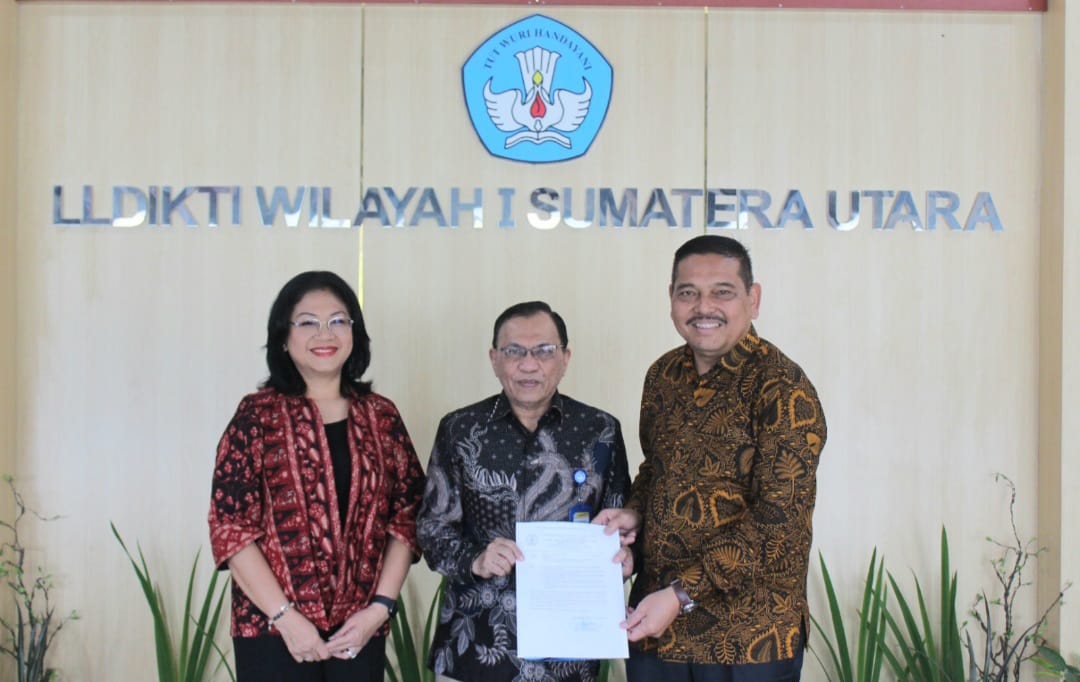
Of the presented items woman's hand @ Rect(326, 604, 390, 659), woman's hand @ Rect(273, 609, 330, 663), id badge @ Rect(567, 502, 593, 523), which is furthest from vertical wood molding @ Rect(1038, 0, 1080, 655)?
woman's hand @ Rect(273, 609, 330, 663)

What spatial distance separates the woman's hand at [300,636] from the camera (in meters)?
2.10

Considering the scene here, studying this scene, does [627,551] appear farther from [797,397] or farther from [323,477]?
[323,477]

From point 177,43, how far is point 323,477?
212 cm

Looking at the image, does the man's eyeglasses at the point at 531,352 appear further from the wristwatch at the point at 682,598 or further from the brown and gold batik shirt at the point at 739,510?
the wristwatch at the point at 682,598

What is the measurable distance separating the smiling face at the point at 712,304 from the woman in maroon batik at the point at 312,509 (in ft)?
2.70

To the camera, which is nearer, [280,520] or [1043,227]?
[280,520]

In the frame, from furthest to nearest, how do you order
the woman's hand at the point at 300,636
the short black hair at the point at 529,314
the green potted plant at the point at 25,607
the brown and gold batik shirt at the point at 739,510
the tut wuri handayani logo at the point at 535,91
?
1. the tut wuri handayani logo at the point at 535,91
2. the green potted plant at the point at 25,607
3. the short black hair at the point at 529,314
4. the woman's hand at the point at 300,636
5. the brown and gold batik shirt at the point at 739,510

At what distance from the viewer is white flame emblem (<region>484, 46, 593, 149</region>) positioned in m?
3.48

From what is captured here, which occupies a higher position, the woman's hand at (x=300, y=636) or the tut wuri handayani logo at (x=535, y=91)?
the tut wuri handayani logo at (x=535, y=91)

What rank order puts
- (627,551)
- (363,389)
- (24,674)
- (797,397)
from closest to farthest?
1. (797,397)
2. (627,551)
3. (363,389)
4. (24,674)

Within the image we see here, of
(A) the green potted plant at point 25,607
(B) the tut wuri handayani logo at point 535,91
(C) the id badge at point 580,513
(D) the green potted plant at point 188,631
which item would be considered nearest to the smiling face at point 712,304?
(C) the id badge at point 580,513

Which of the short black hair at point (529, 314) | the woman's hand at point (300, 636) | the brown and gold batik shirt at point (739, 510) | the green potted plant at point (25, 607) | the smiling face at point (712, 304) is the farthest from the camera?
the green potted plant at point (25, 607)

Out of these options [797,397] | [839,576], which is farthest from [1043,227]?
[797,397]

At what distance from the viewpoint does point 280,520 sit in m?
2.16
